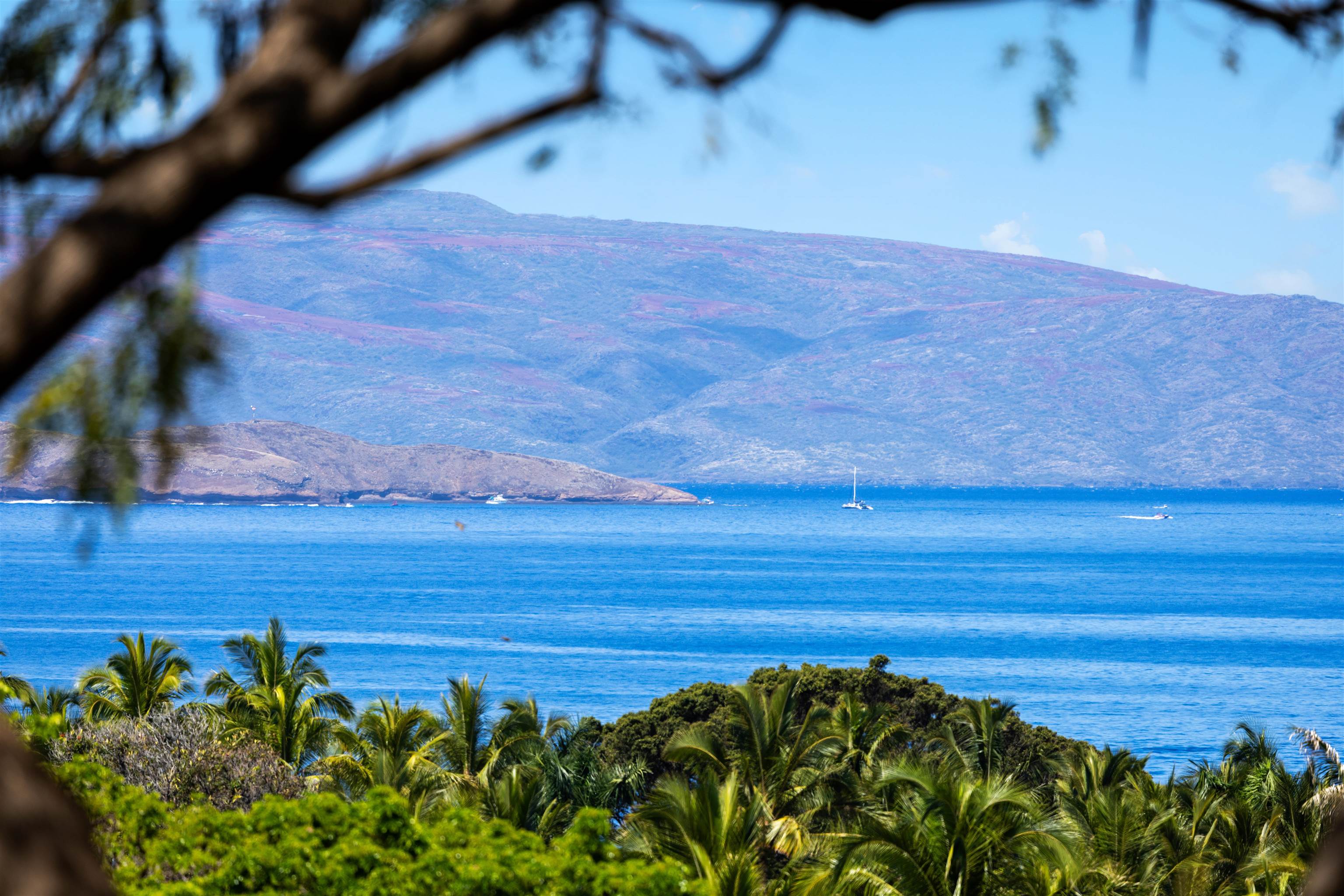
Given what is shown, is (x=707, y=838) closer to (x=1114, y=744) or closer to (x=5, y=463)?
(x=5, y=463)

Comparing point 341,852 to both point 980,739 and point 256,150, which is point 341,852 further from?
point 980,739

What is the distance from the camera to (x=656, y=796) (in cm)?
1898

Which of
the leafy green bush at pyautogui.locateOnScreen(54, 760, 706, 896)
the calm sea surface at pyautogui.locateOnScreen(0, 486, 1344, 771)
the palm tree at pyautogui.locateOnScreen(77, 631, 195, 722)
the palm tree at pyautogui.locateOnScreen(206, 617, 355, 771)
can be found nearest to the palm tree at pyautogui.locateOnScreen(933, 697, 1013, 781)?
the leafy green bush at pyautogui.locateOnScreen(54, 760, 706, 896)

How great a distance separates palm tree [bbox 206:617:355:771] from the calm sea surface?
3582cm

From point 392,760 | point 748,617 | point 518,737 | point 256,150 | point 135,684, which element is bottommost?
point 748,617

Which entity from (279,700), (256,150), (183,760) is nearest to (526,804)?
(183,760)

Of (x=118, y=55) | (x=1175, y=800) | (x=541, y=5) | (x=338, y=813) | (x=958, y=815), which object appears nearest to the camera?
(x=541, y=5)

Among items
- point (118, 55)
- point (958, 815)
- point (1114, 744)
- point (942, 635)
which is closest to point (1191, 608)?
point (942, 635)

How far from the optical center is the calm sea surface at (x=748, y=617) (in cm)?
7806

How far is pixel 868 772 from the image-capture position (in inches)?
1123

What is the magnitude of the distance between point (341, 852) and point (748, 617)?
98.0 meters

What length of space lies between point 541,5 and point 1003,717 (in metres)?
31.0

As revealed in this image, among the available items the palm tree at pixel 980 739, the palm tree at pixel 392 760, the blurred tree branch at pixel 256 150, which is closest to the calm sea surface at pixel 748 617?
the palm tree at pixel 980 739

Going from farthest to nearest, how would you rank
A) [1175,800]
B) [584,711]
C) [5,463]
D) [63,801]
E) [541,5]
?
1. [584,711]
2. [1175,800]
3. [5,463]
4. [541,5]
5. [63,801]
